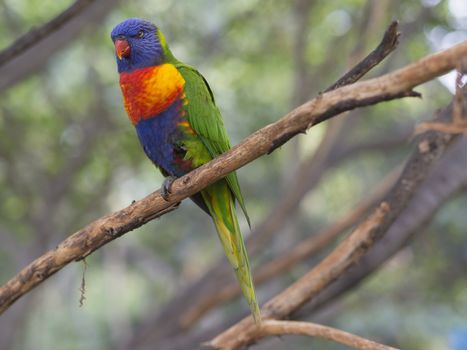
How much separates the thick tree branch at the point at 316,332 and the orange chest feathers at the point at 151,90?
1.19 meters

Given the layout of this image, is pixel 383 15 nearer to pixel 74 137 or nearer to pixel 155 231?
pixel 74 137

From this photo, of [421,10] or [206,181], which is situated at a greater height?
[206,181]

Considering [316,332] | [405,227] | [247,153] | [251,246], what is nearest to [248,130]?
[251,246]

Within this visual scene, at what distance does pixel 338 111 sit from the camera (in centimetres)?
206

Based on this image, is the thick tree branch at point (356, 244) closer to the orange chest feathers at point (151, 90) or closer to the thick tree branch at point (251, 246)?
the orange chest feathers at point (151, 90)

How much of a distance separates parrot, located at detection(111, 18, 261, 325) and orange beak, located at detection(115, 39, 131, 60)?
0.02m

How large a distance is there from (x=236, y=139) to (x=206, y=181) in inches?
188

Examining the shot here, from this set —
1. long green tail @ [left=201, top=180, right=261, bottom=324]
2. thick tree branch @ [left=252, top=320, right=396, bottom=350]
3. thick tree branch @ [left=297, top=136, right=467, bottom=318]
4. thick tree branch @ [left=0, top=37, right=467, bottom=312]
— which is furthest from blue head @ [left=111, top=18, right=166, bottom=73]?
thick tree branch @ [left=297, top=136, right=467, bottom=318]

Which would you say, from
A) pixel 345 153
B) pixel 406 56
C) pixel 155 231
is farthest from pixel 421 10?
pixel 155 231

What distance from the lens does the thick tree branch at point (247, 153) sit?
6.17ft

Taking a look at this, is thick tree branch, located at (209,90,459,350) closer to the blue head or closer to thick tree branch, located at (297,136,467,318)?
thick tree branch, located at (297,136,467,318)

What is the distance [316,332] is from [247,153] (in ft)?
3.32

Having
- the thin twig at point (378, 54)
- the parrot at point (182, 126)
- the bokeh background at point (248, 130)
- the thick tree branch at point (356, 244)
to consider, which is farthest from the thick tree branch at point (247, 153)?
the bokeh background at point (248, 130)

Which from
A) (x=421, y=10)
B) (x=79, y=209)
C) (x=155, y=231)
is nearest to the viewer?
(x=421, y=10)
